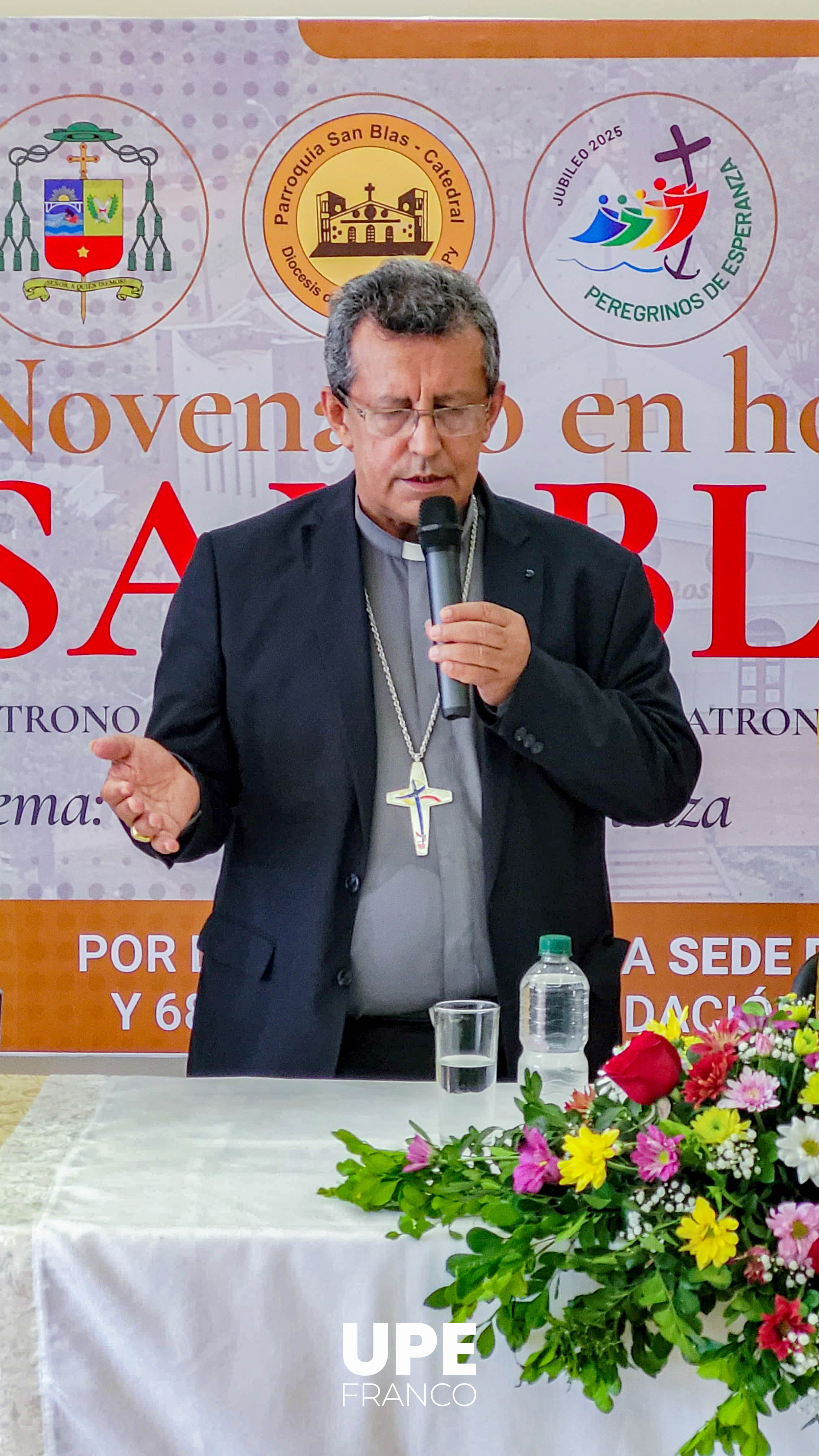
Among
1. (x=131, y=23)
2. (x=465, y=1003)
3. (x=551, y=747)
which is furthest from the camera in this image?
(x=131, y=23)

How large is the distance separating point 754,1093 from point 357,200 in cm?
247

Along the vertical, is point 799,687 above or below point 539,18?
below

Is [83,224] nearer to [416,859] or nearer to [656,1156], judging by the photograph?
[416,859]

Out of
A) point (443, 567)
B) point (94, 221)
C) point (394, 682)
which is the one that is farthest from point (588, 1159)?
point (94, 221)

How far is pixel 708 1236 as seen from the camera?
1.20 metres

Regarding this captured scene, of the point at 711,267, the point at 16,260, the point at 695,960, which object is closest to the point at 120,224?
the point at 16,260

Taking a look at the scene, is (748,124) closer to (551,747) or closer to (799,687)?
(799,687)

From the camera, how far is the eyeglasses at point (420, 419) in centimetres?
230

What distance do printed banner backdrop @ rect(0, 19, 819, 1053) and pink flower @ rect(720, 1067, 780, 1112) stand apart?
1.97 meters

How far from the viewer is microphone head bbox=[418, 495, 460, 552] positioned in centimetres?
209

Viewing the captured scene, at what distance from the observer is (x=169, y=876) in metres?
3.24

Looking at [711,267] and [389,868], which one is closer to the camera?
[389,868]

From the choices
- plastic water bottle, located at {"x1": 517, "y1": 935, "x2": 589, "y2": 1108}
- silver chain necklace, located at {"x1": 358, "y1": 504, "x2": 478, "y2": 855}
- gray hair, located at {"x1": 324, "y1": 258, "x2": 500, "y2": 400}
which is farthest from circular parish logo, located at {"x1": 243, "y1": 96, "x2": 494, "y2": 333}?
plastic water bottle, located at {"x1": 517, "y1": 935, "x2": 589, "y2": 1108}

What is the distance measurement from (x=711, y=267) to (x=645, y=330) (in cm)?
20
